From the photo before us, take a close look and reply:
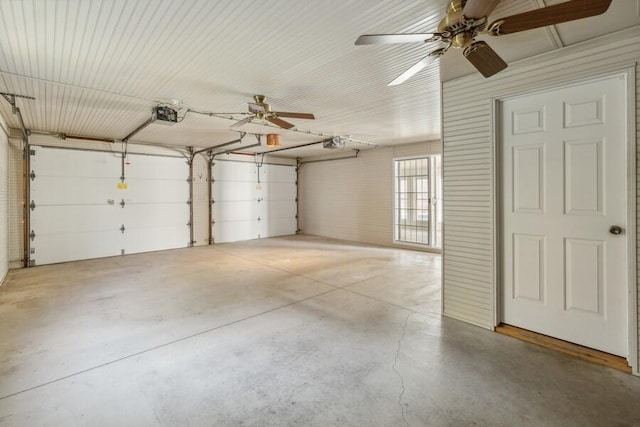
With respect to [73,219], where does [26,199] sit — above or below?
above

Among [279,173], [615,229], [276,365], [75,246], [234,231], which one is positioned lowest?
[276,365]

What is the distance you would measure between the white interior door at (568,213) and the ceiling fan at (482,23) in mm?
863

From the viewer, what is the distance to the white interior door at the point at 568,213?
2.39 metres

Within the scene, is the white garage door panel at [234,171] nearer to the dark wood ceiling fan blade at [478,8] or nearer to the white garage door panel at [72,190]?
the white garage door panel at [72,190]

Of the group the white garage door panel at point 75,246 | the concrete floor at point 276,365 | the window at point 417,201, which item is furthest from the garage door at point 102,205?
the window at point 417,201

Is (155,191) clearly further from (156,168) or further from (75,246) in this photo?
(75,246)

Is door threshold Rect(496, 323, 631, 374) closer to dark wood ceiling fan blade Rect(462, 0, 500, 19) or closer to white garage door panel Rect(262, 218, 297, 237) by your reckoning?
dark wood ceiling fan blade Rect(462, 0, 500, 19)

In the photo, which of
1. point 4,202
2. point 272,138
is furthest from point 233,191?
point 4,202

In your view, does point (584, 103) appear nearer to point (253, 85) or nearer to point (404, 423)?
point (404, 423)

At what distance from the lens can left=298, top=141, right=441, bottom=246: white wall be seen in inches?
315

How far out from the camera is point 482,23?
1.91m

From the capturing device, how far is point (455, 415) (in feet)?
6.03

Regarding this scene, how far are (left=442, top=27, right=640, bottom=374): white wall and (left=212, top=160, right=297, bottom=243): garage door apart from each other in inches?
266

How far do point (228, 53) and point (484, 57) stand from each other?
7.05ft
